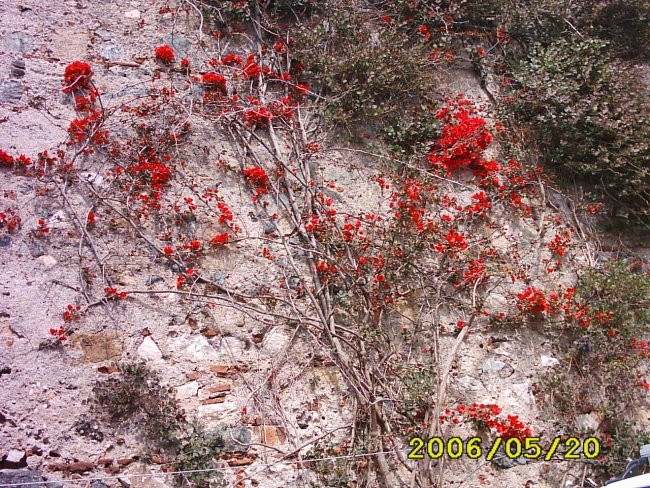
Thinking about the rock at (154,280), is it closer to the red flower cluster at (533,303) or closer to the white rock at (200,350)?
the white rock at (200,350)

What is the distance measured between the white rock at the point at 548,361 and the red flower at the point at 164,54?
3382mm

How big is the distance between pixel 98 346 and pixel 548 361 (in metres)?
2.95

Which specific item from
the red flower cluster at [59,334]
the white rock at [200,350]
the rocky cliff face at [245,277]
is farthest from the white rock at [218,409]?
the red flower cluster at [59,334]

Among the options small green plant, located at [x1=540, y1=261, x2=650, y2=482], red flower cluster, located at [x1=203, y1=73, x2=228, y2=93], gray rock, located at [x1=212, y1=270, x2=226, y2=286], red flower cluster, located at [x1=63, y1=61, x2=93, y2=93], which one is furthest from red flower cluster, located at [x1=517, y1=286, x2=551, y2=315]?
red flower cluster, located at [x1=63, y1=61, x2=93, y2=93]

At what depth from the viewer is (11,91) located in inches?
160

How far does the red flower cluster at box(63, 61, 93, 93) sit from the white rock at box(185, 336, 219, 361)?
1890mm

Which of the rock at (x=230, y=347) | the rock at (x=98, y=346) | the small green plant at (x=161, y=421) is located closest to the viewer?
the small green plant at (x=161, y=421)

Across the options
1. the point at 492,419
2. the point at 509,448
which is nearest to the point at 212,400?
the point at 492,419

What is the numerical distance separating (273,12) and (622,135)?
2.90m

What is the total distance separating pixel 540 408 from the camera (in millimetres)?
4191

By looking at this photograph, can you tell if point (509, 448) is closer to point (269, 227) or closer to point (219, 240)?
point (269, 227)

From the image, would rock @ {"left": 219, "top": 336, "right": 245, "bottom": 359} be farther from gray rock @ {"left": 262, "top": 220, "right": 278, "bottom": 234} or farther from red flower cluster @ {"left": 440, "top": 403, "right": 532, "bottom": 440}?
red flower cluster @ {"left": 440, "top": 403, "right": 532, "bottom": 440}

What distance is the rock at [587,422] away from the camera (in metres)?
4.17

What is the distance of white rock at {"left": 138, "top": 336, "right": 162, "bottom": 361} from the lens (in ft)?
12.0
